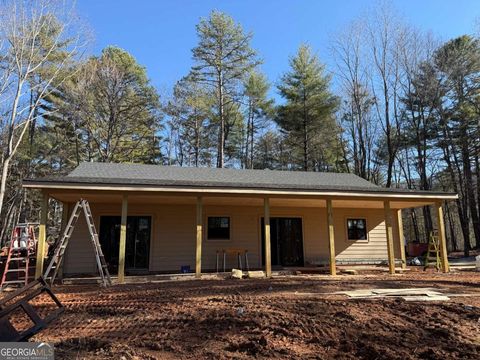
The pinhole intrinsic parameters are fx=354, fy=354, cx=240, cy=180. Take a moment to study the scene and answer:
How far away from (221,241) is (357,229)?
5.71m

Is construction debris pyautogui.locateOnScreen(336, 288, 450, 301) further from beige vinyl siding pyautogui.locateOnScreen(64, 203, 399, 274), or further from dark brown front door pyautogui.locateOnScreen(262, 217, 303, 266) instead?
dark brown front door pyautogui.locateOnScreen(262, 217, 303, 266)

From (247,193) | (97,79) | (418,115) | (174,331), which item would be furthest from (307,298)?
(418,115)

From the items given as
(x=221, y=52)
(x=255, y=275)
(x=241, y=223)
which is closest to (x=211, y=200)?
(x=241, y=223)

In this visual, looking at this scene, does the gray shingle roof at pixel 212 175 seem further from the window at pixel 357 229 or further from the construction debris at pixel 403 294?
the construction debris at pixel 403 294

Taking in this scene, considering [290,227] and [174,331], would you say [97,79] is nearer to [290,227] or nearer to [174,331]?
[290,227]

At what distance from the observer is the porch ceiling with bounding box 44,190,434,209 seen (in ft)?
33.2

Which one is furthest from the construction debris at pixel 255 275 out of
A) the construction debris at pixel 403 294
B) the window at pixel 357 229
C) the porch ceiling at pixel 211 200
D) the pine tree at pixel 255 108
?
the pine tree at pixel 255 108

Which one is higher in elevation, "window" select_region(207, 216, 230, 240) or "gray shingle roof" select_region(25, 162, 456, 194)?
"gray shingle roof" select_region(25, 162, 456, 194)

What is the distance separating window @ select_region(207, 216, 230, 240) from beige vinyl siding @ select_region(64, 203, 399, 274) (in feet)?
0.52

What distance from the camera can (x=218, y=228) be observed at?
1310 centimetres

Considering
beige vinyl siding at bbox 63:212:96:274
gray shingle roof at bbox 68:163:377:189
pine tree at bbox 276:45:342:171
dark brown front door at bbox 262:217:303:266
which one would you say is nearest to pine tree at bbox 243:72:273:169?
pine tree at bbox 276:45:342:171

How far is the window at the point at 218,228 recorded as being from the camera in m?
13.0

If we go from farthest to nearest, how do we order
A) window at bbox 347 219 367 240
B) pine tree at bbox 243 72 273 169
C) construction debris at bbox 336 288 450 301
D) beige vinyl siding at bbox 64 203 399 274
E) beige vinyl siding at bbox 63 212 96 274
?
pine tree at bbox 243 72 273 169 < window at bbox 347 219 367 240 < beige vinyl siding at bbox 64 203 399 274 < beige vinyl siding at bbox 63 212 96 274 < construction debris at bbox 336 288 450 301

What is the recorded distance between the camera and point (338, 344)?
389cm
